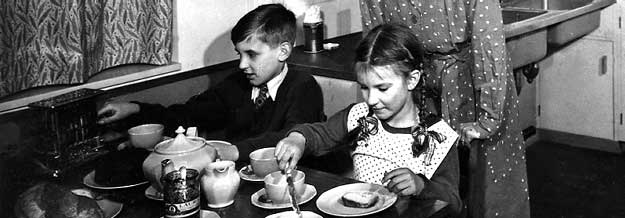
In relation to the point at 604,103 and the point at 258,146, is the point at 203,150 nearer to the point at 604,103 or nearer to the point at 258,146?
the point at 258,146

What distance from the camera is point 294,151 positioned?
7.25 feet

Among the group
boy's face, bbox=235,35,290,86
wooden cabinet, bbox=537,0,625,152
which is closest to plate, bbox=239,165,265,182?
boy's face, bbox=235,35,290,86

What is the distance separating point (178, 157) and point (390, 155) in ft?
2.20

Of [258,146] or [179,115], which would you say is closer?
[258,146]

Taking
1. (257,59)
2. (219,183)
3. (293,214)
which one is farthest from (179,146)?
(257,59)

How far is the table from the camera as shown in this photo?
1864mm

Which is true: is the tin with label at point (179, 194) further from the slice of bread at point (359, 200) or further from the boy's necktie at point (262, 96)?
the boy's necktie at point (262, 96)

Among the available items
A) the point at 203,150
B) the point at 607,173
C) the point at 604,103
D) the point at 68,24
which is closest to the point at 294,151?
the point at 203,150

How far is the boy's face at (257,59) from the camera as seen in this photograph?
9.00ft

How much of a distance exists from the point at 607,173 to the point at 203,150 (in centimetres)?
303

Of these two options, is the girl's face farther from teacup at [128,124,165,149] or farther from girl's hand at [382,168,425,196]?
teacup at [128,124,165,149]

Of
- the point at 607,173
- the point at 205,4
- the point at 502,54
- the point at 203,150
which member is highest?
the point at 205,4

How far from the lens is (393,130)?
2.33 metres

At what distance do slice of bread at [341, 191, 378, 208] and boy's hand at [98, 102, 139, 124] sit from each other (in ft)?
3.64
